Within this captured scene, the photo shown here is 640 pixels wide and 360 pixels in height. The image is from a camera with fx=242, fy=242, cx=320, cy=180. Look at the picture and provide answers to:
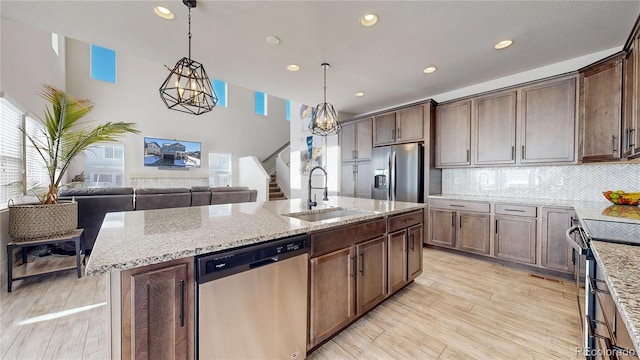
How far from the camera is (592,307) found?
1290 mm

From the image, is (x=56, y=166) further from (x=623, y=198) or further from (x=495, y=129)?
(x=623, y=198)

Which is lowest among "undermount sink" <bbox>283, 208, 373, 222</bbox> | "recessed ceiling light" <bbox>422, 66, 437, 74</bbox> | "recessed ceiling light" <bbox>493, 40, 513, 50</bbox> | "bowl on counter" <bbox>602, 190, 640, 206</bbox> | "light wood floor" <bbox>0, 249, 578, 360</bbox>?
"light wood floor" <bbox>0, 249, 578, 360</bbox>

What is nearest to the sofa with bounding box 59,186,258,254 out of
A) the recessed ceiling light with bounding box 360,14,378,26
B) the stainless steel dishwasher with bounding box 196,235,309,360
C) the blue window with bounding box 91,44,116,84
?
the stainless steel dishwasher with bounding box 196,235,309,360

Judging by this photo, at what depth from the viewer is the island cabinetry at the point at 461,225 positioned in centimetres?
331

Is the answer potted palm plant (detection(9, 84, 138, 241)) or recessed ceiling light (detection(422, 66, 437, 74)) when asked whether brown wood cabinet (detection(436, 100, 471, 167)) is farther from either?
potted palm plant (detection(9, 84, 138, 241))

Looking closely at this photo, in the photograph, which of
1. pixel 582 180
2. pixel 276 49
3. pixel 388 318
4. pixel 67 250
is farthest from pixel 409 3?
pixel 67 250

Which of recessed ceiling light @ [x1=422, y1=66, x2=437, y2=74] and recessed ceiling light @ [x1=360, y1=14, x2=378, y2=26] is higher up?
recessed ceiling light @ [x1=422, y1=66, x2=437, y2=74]

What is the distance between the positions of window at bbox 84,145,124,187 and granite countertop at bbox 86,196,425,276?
20.7ft

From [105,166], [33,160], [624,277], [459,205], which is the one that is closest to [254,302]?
[624,277]

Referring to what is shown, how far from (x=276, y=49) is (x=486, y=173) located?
3574mm

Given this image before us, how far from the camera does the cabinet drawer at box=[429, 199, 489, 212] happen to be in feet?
10.9

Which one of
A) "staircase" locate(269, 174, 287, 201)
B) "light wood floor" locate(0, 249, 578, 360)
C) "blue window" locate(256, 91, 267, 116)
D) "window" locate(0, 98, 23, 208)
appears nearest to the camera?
"light wood floor" locate(0, 249, 578, 360)

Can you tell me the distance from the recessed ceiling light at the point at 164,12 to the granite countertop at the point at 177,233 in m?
1.79

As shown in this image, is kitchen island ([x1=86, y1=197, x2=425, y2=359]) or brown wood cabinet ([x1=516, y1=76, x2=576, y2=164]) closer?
kitchen island ([x1=86, y1=197, x2=425, y2=359])
